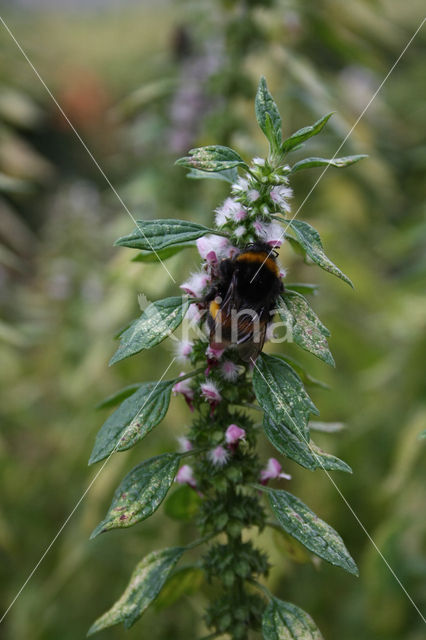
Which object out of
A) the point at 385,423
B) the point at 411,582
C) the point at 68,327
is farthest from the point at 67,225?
the point at 411,582

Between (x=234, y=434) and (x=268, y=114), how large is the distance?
47 cm

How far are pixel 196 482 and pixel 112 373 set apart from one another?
5.59 ft

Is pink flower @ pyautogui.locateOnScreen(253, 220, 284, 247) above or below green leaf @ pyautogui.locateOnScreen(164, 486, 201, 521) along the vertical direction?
above

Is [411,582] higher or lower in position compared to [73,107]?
lower

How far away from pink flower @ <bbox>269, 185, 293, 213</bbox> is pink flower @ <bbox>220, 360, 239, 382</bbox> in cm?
24

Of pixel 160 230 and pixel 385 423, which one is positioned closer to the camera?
pixel 160 230

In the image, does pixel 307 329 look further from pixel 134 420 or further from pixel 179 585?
pixel 179 585

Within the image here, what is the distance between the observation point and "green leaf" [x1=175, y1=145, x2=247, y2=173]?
2.82ft

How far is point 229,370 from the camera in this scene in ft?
3.13

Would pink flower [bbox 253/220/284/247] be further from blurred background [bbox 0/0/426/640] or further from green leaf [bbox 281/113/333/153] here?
blurred background [bbox 0/0/426/640]

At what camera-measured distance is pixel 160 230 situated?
906 mm

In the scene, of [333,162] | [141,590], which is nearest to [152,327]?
[333,162]

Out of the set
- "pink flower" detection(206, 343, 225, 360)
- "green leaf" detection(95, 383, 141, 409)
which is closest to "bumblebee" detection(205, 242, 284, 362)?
"pink flower" detection(206, 343, 225, 360)

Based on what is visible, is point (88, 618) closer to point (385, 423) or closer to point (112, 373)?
point (112, 373)
